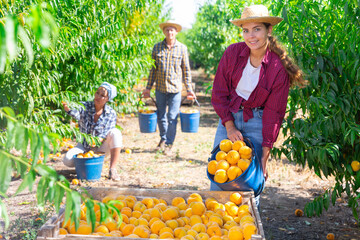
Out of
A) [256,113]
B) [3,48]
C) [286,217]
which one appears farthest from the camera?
[286,217]

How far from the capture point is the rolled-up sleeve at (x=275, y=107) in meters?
2.64

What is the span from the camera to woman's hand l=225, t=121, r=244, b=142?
2693 mm

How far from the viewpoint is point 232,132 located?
2740mm

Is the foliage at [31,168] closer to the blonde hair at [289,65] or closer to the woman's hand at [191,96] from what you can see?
the blonde hair at [289,65]

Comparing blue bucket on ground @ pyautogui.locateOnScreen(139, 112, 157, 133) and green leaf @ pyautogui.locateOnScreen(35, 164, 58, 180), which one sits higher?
green leaf @ pyautogui.locateOnScreen(35, 164, 58, 180)

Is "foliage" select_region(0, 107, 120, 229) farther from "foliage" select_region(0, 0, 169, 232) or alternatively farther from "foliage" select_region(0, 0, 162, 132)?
"foliage" select_region(0, 0, 162, 132)

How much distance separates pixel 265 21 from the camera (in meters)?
2.61

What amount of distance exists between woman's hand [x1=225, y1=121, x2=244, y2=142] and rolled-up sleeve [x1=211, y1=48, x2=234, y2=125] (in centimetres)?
4

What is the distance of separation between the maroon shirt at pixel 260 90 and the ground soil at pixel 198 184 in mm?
1150

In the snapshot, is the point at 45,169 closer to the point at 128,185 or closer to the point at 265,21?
the point at 265,21

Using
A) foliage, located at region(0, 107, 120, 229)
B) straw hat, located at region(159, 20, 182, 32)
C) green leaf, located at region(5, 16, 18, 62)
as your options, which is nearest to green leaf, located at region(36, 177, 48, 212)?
foliage, located at region(0, 107, 120, 229)

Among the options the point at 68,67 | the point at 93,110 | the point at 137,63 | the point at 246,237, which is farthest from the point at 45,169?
the point at 137,63

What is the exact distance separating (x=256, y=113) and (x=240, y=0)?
2.43m

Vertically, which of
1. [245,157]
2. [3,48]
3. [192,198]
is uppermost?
[3,48]
